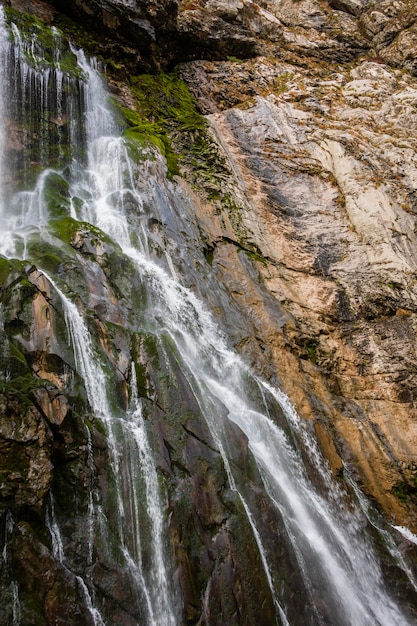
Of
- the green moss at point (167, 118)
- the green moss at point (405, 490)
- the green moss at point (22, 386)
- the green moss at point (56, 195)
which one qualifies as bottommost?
the green moss at point (405, 490)

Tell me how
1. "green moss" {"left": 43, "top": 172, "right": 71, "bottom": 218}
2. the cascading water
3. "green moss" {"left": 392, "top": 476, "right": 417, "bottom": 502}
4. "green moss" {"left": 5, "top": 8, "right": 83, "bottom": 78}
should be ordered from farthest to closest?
"green moss" {"left": 5, "top": 8, "right": 83, "bottom": 78} → "green moss" {"left": 43, "top": 172, "right": 71, "bottom": 218} → "green moss" {"left": 392, "top": 476, "right": 417, "bottom": 502} → the cascading water

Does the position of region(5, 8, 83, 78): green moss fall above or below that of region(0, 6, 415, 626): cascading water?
above

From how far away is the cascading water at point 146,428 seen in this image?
251 inches

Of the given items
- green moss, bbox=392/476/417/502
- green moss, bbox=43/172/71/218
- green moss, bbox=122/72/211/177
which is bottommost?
green moss, bbox=392/476/417/502

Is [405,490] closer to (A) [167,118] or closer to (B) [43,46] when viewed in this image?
(A) [167,118]

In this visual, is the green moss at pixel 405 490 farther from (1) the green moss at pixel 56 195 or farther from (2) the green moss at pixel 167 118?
(2) the green moss at pixel 167 118

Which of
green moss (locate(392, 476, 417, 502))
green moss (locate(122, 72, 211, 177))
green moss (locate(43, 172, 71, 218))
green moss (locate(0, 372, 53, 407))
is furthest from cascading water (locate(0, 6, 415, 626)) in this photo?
green moss (locate(122, 72, 211, 177))

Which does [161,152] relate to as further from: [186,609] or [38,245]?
[186,609]

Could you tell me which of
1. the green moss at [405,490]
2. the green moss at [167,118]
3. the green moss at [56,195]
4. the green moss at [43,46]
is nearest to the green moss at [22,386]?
the green moss at [56,195]

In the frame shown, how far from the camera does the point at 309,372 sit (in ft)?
43.0

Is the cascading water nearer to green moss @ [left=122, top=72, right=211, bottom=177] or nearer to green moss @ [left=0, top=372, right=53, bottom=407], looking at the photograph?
green moss @ [left=0, top=372, right=53, bottom=407]

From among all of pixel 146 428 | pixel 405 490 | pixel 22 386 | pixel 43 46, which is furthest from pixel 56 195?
pixel 405 490

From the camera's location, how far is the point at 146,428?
768 cm

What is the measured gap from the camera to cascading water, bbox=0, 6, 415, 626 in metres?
6.36
